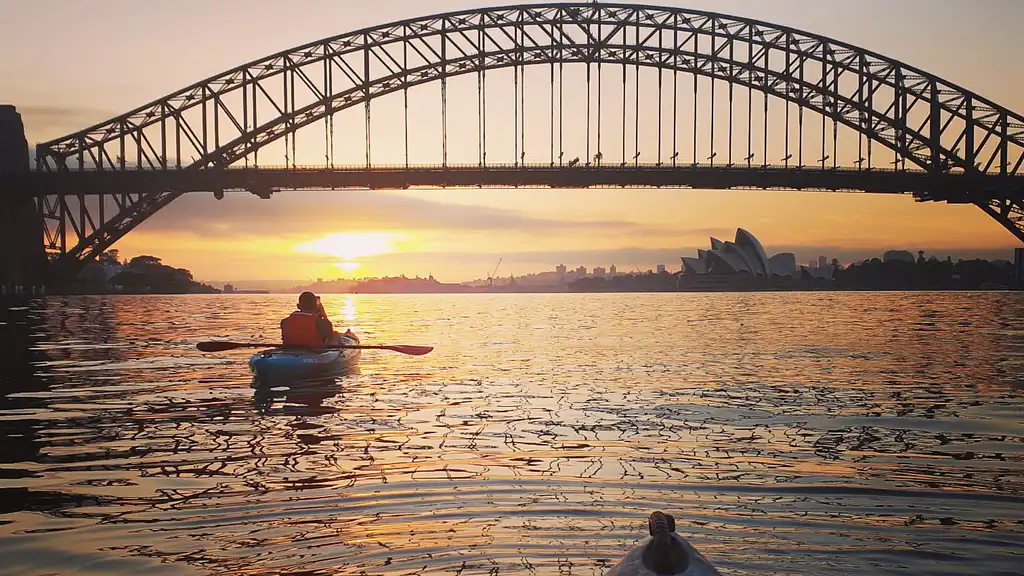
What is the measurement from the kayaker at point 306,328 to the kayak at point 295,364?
205 mm

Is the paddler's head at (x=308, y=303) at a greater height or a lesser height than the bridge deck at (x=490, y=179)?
lesser

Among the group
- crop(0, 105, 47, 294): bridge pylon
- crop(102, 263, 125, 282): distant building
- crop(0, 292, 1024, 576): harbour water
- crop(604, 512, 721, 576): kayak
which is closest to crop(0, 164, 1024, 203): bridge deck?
crop(0, 105, 47, 294): bridge pylon

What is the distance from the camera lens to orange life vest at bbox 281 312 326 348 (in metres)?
19.1

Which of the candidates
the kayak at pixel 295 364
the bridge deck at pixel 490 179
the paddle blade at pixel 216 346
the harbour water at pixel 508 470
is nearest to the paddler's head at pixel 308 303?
the kayak at pixel 295 364

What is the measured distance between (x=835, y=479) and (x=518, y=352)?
18.7 meters

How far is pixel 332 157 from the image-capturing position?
2867 inches

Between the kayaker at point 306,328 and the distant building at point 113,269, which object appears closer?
the kayaker at point 306,328

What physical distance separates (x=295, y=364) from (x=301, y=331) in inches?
38.7

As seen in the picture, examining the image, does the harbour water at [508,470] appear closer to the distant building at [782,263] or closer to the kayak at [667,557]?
the kayak at [667,557]

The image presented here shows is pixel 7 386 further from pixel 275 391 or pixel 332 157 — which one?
pixel 332 157

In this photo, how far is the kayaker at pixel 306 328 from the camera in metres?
19.1

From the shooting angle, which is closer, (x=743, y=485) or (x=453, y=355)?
(x=743, y=485)

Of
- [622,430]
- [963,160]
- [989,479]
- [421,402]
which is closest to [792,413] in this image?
[622,430]

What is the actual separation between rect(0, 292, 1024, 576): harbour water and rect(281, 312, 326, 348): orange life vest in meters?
1.17
